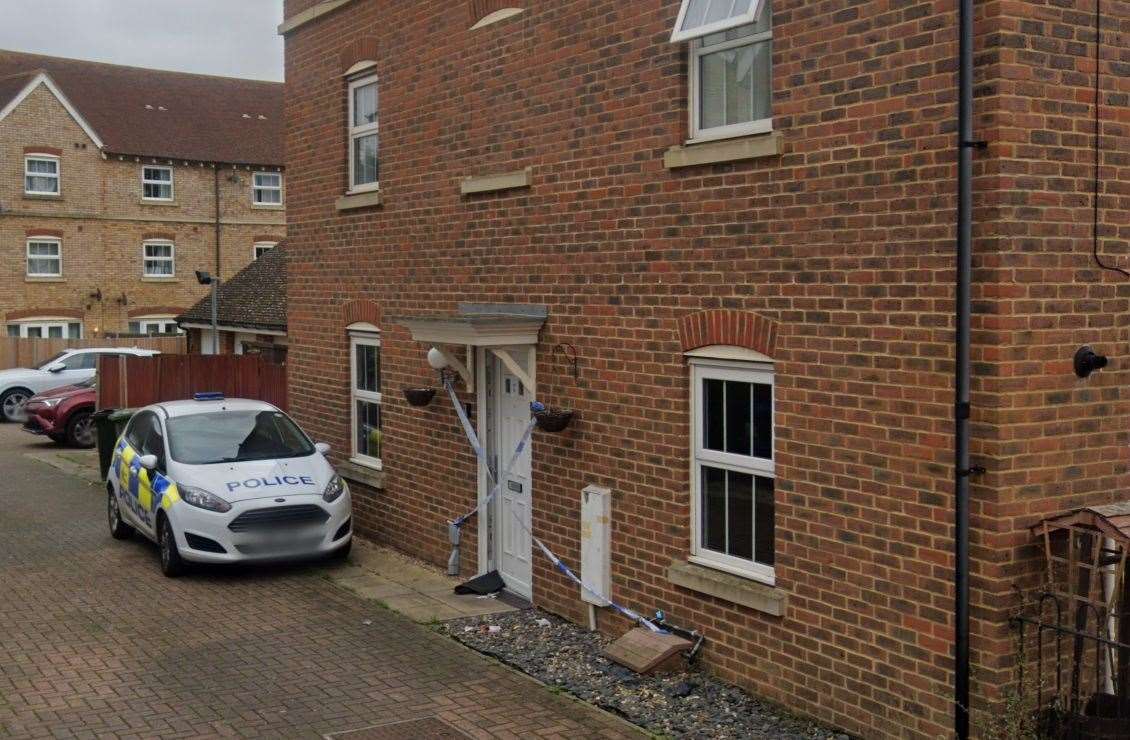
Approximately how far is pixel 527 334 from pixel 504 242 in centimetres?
102

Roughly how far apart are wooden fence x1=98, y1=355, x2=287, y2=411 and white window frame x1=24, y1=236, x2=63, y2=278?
17.7 metres

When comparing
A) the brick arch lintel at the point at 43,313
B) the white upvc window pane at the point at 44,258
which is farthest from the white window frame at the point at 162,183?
the brick arch lintel at the point at 43,313

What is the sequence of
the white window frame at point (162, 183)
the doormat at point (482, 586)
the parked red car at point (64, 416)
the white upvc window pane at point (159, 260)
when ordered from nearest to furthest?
the doormat at point (482, 586)
the parked red car at point (64, 416)
the white window frame at point (162, 183)
the white upvc window pane at point (159, 260)

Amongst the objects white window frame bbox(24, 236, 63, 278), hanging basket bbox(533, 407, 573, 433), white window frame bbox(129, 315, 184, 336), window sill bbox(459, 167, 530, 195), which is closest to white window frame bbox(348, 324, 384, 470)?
window sill bbox(459, 167, 530, 195)

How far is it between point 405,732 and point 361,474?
5907 mm

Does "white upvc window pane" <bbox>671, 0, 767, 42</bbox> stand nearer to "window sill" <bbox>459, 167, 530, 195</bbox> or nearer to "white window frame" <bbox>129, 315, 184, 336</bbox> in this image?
"window sill" <bbox>459, 167, 530, 195</bbox>

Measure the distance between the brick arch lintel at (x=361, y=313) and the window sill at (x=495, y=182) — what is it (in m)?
2.18

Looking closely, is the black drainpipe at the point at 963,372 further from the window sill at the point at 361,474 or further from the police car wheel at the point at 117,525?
the police car wheel at the point at 117,525

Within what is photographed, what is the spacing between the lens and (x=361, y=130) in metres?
13.0

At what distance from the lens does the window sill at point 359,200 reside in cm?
1243

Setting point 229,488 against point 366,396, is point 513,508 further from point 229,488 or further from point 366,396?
point 366,396

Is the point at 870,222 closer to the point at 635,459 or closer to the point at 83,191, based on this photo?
the point at 635,459

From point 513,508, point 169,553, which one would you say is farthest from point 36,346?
point 513,508

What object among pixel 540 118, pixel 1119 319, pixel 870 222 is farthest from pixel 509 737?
pixel 540 118
